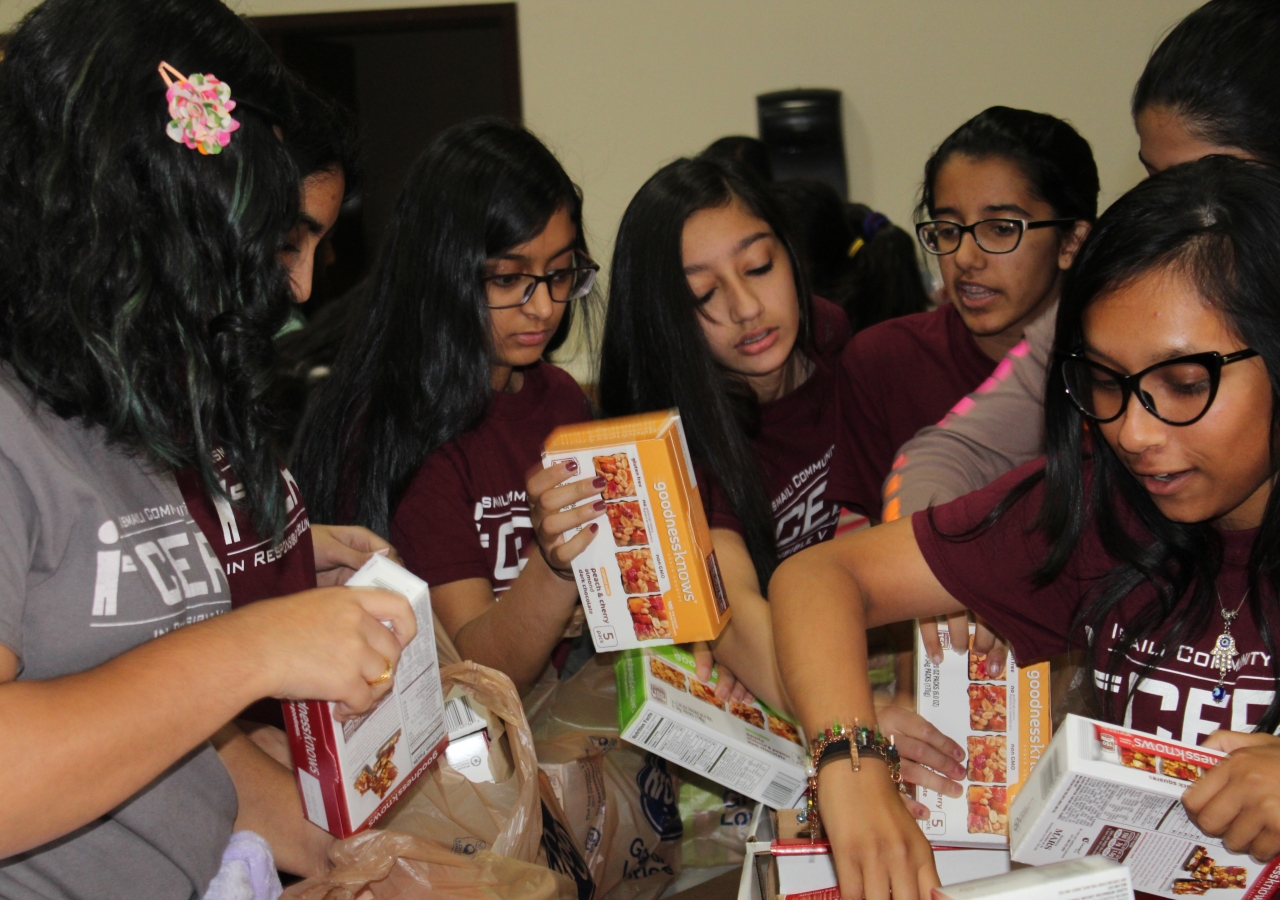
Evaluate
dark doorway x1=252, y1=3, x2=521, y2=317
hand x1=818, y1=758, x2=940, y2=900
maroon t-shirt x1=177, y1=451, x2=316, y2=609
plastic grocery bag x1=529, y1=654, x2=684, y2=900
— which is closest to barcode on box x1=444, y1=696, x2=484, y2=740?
plastic grocery bag x1=529, y1=654, x2=684, y2=900

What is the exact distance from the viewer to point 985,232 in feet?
7.01

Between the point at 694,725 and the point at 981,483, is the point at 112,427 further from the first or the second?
the point at 981,483

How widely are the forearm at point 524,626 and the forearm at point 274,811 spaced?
0.45m

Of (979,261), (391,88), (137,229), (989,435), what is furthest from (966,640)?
(391,88)

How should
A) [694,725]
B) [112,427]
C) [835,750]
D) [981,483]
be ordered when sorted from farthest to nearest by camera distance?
[981,483]
[694,725]
[835,750]
[112,427]

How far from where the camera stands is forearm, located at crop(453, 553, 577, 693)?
1.64 metres

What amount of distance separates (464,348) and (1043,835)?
3.97 ft

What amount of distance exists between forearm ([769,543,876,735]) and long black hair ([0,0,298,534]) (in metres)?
0.72

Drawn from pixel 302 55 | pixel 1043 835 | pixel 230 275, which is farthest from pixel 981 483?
pixel 302 55

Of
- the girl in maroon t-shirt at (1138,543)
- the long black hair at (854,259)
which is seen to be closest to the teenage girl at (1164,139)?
the girl in maroon t-shirt at (1138,543)

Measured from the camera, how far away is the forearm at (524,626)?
1.64 metres

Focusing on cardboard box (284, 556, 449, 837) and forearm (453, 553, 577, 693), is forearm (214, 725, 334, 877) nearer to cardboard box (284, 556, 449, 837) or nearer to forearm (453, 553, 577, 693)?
cardboard box (284, 556, 449, 837)

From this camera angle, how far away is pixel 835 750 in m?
1.23

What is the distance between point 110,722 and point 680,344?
1276 mm
